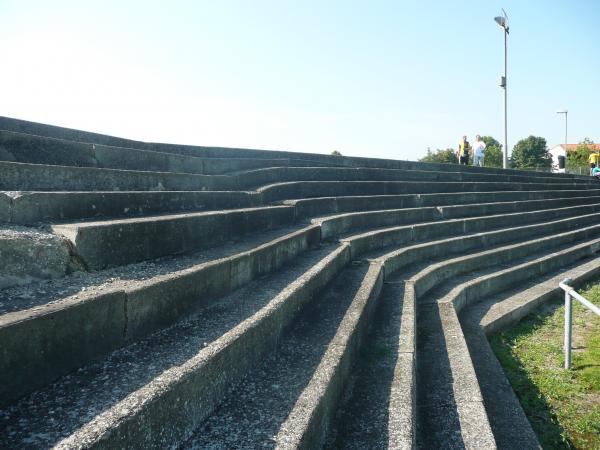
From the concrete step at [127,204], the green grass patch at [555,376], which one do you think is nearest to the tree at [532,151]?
the green grass patch at [555,376]

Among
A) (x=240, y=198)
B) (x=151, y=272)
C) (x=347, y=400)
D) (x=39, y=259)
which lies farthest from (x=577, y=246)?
(x=39, y=259)

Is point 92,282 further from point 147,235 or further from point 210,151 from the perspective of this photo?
point 210,151

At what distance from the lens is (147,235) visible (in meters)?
3.16

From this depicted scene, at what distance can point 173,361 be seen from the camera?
2141 mm

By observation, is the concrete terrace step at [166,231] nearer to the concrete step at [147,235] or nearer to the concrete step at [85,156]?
the concrete step at [147,235]

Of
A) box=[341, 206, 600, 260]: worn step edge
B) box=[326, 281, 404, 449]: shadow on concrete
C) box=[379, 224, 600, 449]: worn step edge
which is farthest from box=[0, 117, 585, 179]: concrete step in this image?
box=[379, 224, 600, 449]: worn step edge

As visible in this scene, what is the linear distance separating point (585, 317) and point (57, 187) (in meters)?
6.84

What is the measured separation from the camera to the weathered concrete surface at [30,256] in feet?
7.32

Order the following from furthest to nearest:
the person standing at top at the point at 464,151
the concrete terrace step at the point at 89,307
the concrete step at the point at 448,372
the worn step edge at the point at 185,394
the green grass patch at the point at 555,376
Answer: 1. the person standing at top at the point at 464,151
2. the green grass patch at the point at 555,376
3. the concrete step at the point at 448,372
4. the concrete terrace step at the point at 89,307
5. the worn step edge at the point at 185,394

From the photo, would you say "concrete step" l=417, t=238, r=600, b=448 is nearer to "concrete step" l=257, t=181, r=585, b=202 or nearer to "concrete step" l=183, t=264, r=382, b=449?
"concrete step" l=183, t=264, r=382, b=449

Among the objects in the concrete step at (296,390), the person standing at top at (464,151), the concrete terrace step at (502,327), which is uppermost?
the person standing at top at (464,151)

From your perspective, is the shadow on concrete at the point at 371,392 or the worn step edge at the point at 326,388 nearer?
the worn step edge at the point at 326,388

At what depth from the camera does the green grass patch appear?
136 inches

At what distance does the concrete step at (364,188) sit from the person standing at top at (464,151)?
2745mm
